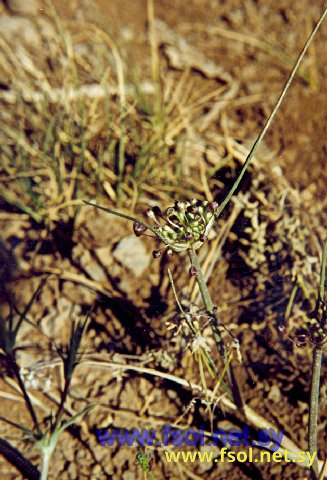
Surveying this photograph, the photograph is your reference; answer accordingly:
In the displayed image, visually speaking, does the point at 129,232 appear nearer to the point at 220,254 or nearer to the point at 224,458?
the point at 220,254

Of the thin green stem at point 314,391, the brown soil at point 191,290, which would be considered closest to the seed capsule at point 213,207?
the thin green stem at point 314,391

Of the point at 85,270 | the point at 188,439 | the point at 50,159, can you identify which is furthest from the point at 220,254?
the point at 50,159

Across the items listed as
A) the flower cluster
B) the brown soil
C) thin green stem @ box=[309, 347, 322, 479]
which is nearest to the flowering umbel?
the flower cluster

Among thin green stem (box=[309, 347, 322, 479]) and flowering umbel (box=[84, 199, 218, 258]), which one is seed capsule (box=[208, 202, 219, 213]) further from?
thin green stem (box=[309, 347, 322, 479])

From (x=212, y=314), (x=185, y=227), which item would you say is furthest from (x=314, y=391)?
(x=185, y=227)

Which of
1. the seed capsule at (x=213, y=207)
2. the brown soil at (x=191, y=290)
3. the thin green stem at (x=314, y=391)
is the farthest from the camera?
the brown soil at (x=191, y=290)

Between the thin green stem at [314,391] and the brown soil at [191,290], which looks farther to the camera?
the brown soil at [191,290]

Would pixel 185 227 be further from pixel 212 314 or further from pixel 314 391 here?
pixel 314 391

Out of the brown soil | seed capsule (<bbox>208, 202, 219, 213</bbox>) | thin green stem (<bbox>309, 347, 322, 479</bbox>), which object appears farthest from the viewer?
the brown soil

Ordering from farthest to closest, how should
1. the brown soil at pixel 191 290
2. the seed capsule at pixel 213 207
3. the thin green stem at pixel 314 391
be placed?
the brown soil at pixel 191 290, the thin green stem at pixel 314 391, the seed capsule at pixel 213 207

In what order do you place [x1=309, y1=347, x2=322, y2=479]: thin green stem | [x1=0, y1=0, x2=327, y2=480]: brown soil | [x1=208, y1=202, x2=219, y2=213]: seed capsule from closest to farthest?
[x1=208, y1=202, x2=219, y2=213]: seed capsule → [x1=309, y1=347, x2=322, y2=479]: thin green stem → [x1=0, y1=0, x2=327, y2=480]: brown soil

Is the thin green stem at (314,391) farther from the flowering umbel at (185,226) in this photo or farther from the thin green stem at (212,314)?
the flowering umbel at (185,226)
